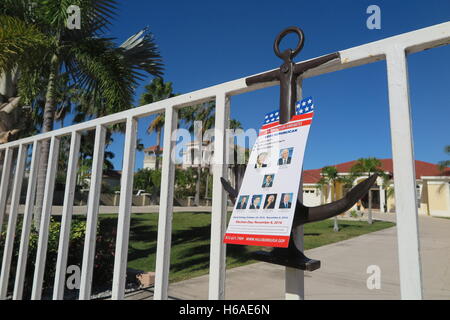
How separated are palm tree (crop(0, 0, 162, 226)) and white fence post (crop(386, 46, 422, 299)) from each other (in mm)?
5681

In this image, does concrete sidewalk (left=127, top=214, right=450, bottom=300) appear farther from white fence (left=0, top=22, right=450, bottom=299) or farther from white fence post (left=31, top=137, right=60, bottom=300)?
white fence (left=0, top=22, right=450, bottom=299)

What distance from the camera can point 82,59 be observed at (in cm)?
634

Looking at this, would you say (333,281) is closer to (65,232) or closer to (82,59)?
(65,232)

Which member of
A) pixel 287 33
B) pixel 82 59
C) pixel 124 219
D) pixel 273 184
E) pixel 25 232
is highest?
pixel 82 59

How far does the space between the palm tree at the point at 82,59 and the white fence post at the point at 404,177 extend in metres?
5.68

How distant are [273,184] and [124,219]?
71cm

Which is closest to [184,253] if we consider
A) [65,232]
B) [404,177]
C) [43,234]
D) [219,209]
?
[43,234]

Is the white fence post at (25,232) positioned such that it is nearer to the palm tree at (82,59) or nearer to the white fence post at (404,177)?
the white fence post at (404,177)

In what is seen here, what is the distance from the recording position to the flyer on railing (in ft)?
2.43

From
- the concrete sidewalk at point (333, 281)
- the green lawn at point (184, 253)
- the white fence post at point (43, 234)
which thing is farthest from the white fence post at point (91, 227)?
the green lawn at point (184, 253)

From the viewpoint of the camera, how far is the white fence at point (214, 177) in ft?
2.19

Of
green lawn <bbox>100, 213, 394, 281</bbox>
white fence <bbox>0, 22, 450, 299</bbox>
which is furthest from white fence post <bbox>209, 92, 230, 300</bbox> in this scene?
green lawn <bbox>100, 213, 394, 281</bbox>
